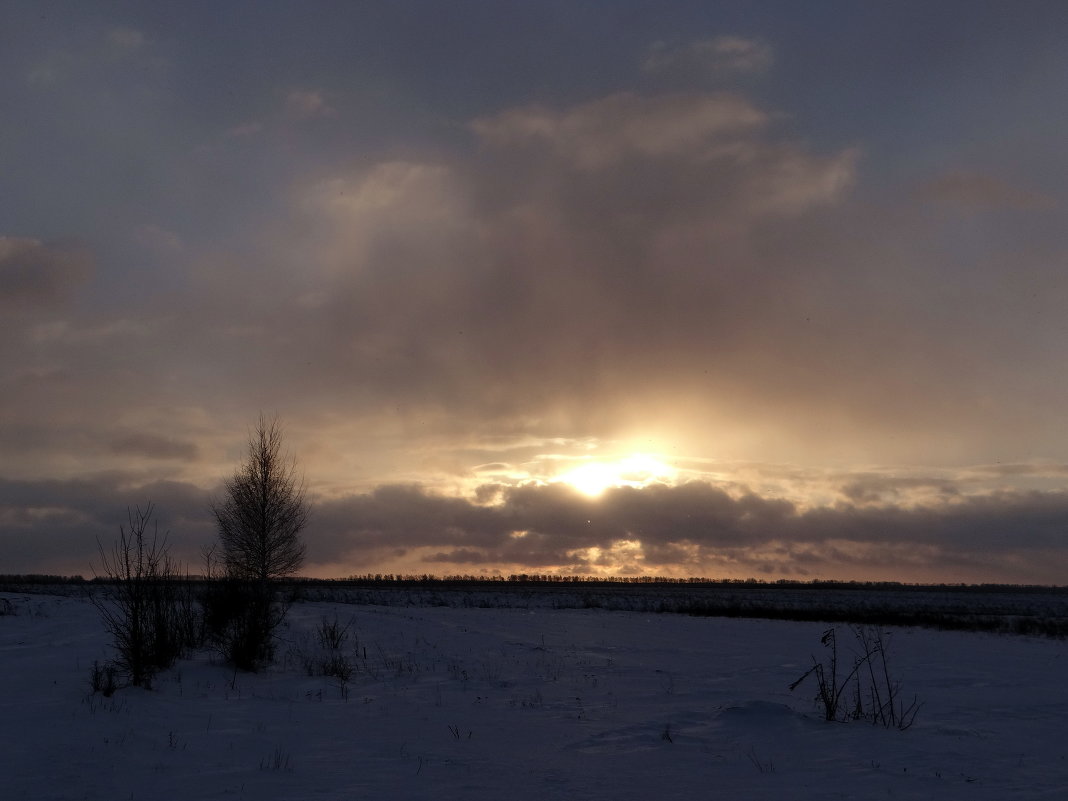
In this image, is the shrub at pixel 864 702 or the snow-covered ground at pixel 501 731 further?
the shrub at pixel 864 702

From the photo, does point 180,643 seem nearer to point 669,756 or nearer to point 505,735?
point 505,735

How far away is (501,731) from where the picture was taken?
10.6m

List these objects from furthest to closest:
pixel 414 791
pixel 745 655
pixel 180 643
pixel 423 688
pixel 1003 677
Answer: pixel 745 655 < pixel 1003 677 < pixel 180 643 < pixel 423 688 < pixel 414 791

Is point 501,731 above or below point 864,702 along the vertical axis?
above

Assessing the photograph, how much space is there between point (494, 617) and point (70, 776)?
22.8 meters

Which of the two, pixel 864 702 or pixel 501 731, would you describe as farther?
pixel 864 702

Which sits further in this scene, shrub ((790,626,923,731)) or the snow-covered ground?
shrub ((790,626,923,731))

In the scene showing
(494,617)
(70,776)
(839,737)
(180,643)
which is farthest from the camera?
(494,617)

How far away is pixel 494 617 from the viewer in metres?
30.3

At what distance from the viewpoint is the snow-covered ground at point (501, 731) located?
7.92m

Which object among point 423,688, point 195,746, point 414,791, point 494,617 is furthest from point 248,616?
point 494,617

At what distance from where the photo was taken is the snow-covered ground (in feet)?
26.0

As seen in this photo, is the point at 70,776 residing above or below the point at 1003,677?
above

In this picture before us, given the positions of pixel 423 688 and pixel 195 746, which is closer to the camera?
pixel 195 746
